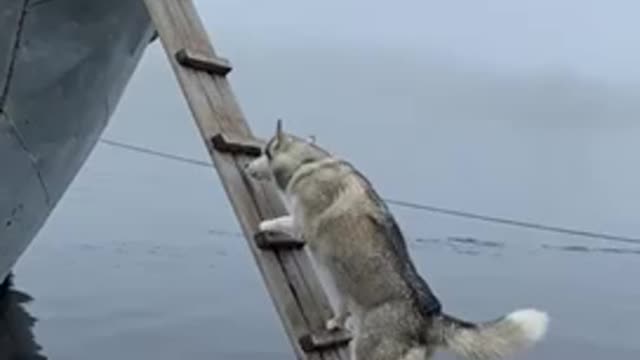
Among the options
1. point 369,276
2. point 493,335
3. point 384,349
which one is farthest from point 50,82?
point 493,335

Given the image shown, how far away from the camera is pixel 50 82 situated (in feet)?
26.9

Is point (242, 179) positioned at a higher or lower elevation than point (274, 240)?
higher

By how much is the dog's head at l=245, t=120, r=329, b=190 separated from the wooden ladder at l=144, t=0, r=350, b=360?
0.24 metres

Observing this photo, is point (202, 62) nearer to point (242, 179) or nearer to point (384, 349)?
point (242, 179)

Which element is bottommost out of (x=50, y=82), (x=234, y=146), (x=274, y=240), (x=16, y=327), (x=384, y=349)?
(x=384, y=349)

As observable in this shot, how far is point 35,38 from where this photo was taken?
26.3 ft

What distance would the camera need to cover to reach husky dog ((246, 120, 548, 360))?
4.79 metres

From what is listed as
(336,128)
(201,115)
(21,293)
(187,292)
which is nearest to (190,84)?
(201,115)

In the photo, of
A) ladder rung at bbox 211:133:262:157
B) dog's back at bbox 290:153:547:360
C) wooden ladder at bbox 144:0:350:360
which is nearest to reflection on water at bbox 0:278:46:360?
wooden ladder at bbox 144:0:350:360

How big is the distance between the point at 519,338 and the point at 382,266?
0.64 metres

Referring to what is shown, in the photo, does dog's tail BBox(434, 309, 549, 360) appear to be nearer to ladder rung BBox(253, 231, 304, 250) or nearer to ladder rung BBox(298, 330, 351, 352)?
ladder rung BBox(298, 330, 351, 352)

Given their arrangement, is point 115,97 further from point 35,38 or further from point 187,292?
point 187,292

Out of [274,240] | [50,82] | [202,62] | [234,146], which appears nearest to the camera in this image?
[274,240]

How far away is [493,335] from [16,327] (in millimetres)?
9562
